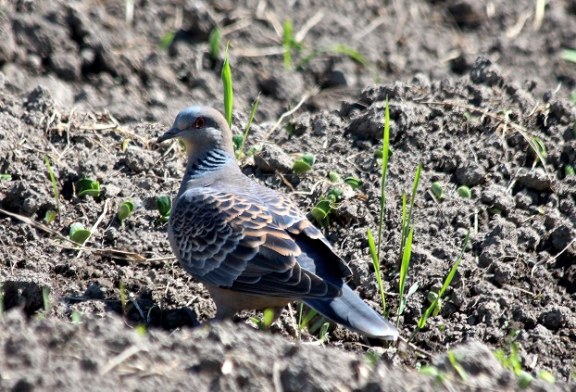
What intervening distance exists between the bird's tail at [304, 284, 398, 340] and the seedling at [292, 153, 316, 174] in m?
1.28

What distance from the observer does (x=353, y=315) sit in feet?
16.1

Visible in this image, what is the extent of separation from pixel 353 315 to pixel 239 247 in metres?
0.69

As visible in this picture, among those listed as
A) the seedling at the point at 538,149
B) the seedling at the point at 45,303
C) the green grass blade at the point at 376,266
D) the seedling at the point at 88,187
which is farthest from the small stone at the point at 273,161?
the seedling at the point at 45,303

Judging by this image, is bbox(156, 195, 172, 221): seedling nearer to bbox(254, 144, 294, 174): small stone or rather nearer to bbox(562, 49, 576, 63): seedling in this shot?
bbox(254, 144, 294, 174): small stone

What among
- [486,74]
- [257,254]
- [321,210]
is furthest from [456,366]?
[486,74]

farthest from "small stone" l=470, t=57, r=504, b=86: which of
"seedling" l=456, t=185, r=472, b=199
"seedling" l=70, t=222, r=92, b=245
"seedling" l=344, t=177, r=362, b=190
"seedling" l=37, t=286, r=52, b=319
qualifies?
"seedling" l=37, t=286, r=52, b=319

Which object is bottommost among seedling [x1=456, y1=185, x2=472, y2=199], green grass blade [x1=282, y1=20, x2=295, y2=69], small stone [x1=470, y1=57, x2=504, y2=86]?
green grass blade [x1=282, y1=20, x2=295, y2=69]

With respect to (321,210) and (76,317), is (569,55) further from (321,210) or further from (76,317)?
(76,317)

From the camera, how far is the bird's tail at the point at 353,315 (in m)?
4.81

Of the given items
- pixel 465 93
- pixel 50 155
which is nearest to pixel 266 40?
pixel 465 93

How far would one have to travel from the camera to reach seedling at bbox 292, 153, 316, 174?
6.20 meters

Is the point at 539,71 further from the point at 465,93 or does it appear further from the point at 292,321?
the point at 292,321

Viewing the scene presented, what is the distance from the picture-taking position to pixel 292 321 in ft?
18.0

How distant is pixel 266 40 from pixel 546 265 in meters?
3.25
